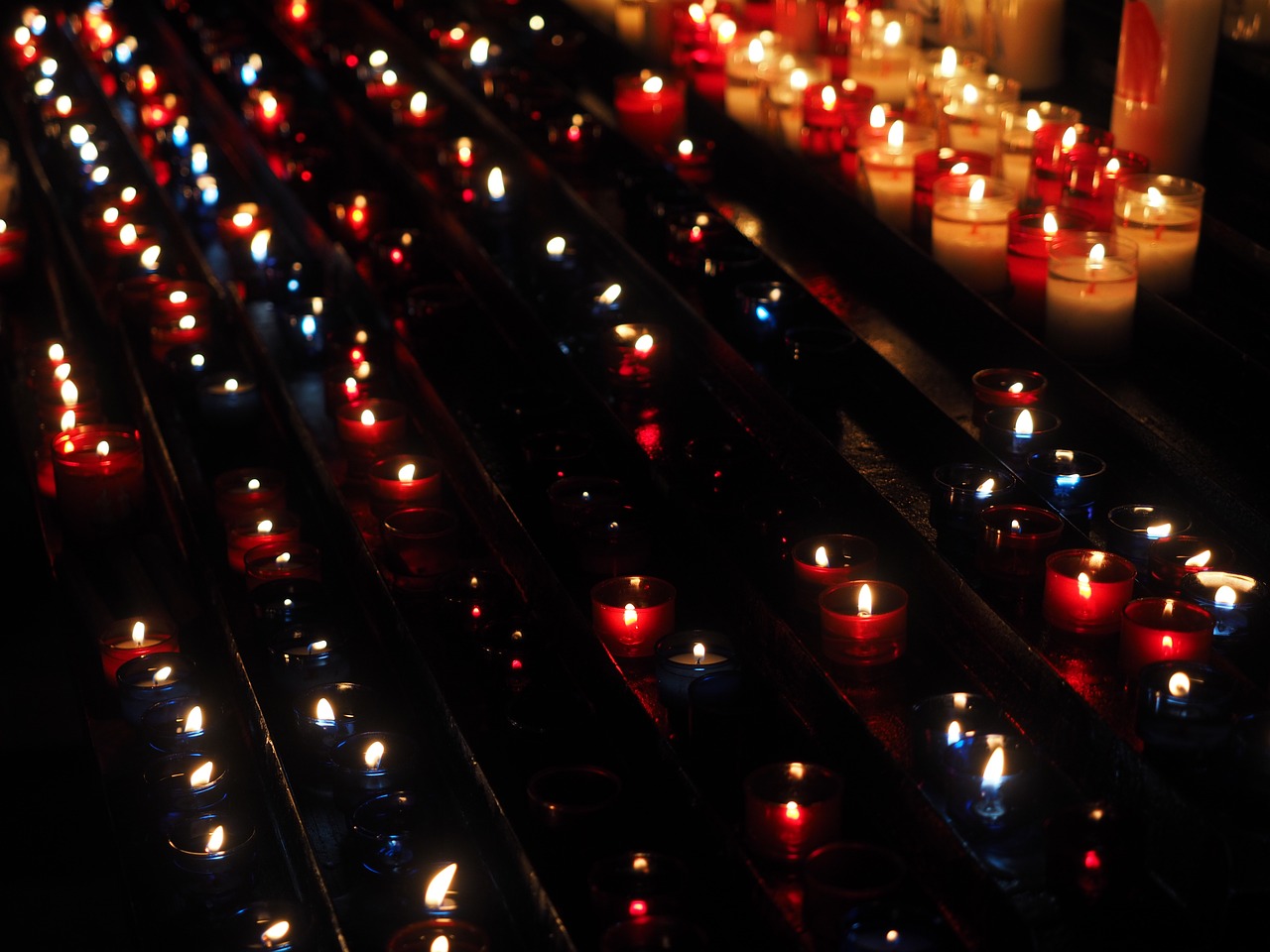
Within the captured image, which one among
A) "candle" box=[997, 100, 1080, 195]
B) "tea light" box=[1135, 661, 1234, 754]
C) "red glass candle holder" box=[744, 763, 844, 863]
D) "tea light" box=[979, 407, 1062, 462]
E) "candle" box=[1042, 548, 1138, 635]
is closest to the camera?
"tea light" box=[1135, 661, 1234, 754]

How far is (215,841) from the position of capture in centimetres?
222

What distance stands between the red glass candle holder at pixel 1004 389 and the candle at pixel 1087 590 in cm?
45

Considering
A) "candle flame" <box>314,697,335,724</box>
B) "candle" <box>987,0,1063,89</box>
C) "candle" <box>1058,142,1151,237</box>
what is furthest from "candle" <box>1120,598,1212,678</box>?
"candle" <box>987,0,1063,89</box>

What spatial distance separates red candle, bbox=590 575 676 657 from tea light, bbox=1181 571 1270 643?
2.28ft

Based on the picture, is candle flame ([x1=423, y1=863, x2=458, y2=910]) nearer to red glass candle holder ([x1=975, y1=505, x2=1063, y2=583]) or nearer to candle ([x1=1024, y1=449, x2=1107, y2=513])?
red glass candle holder ([x1=975, y1=505, x2=1063, y2=583])

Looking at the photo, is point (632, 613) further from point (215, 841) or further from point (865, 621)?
point (215, 841)

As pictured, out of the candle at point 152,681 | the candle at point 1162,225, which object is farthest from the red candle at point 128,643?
the candle at point 1162,225

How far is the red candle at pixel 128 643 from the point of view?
267 centimetres

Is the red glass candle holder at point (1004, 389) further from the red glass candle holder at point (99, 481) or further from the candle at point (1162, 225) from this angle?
the red glass candle holder at point (99, 481)

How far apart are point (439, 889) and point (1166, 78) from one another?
73.2 inches

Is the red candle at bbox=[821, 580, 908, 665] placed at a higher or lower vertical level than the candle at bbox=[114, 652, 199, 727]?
higher

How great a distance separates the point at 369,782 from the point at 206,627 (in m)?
0.75

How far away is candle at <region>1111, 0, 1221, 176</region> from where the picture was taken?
2797mm

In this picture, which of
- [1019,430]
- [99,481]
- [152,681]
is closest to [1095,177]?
[1019,430]
